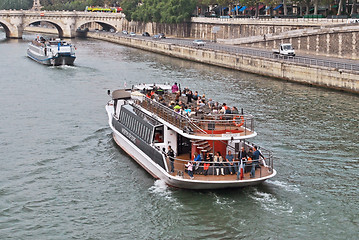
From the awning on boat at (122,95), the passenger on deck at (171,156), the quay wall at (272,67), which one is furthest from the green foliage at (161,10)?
the passenger on deck at (171,156)

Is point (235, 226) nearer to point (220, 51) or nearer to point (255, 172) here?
point (255, 172)

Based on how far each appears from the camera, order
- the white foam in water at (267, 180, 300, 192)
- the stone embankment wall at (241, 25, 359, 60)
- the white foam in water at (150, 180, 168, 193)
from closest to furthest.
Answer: the white foam in water at (267, 180, 300, 192) → the white foam in water at (150, 180, 168, 193) → the stone embankment wall at (241, 25, 359, 60)

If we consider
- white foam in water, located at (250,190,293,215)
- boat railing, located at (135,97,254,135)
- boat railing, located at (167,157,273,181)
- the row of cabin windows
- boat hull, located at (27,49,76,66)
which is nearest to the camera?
white foam in water, located at (250,190,293,215)

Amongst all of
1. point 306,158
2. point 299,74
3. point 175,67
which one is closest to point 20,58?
point 175,67

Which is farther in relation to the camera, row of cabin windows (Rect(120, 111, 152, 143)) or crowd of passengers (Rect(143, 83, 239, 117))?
row of cabin windows (Rect(120, 111, 152, 143))

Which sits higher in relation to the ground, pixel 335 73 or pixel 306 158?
pixel 335 73

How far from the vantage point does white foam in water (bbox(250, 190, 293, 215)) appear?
25203mm

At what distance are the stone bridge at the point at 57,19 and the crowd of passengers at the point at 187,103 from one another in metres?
107

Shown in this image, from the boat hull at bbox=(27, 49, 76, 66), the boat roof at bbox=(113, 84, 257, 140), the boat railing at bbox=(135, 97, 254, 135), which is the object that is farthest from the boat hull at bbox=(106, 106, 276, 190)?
the boat hull at bbox=(27, 49, 76, 66)

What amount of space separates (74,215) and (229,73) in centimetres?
4656

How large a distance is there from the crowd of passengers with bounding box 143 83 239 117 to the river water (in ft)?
12.3

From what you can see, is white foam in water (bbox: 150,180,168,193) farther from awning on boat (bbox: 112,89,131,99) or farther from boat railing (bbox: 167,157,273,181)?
awning on boat (bbox: 112,89,131,99)

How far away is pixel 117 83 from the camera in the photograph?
61719 millimetres

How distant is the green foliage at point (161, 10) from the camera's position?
119 metres
